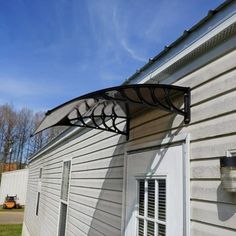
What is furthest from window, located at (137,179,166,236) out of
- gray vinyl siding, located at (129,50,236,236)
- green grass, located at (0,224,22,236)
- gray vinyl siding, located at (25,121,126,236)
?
green grass, located at (0,224,22,236)

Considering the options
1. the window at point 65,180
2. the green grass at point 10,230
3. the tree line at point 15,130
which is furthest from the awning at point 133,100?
the tree line at point 15,130

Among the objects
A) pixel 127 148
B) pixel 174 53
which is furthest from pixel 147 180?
pixel 174 53

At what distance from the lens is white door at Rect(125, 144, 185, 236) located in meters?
2.34

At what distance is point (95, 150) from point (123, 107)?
5.79 ft

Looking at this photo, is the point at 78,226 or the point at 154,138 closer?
the point at 154,138

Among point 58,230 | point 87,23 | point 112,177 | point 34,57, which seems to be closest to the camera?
point 112,177

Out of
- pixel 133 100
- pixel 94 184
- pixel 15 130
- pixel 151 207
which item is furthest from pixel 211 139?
pixel 15 130

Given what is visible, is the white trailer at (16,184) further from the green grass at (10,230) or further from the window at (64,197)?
the window at (64,197)

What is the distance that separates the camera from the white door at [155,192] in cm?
234

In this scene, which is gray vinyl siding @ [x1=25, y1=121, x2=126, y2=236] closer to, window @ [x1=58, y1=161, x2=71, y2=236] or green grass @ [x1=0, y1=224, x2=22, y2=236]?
window @ [x1=58, y1=161, x2=71, y2=236]

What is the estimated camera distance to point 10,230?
1371 centimetres

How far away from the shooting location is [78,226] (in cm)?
518

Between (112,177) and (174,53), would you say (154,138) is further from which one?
(112,177)

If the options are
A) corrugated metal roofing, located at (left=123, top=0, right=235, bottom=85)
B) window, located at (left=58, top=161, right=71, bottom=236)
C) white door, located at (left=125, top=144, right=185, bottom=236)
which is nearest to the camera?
corrugated metal roofing, located at (left=123, top=0, right=235, bottom=85)
